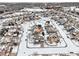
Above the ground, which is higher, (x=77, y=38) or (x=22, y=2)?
(x=22, y=2)

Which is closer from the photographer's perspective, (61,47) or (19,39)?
(61,47)

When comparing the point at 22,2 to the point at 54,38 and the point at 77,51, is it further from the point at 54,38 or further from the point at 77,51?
the point at 77,51

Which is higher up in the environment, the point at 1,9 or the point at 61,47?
the point at 1,9

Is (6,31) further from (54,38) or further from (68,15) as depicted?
(68,15)

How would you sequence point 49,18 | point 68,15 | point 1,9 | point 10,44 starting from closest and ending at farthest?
point 10,44 → point 1,9 → point 68,15 → point 49,18

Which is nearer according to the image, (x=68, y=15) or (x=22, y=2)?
(x=22, y=2)

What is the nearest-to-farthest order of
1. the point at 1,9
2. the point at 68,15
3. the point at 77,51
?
the point at 77,51, the point at 1,9, the point at 68,15

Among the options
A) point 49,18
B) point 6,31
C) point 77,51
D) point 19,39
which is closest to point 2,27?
point 6,31

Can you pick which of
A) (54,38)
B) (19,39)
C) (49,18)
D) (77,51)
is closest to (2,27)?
(19,39)

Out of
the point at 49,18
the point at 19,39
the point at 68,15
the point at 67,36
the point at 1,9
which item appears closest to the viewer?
the point at 19,39
